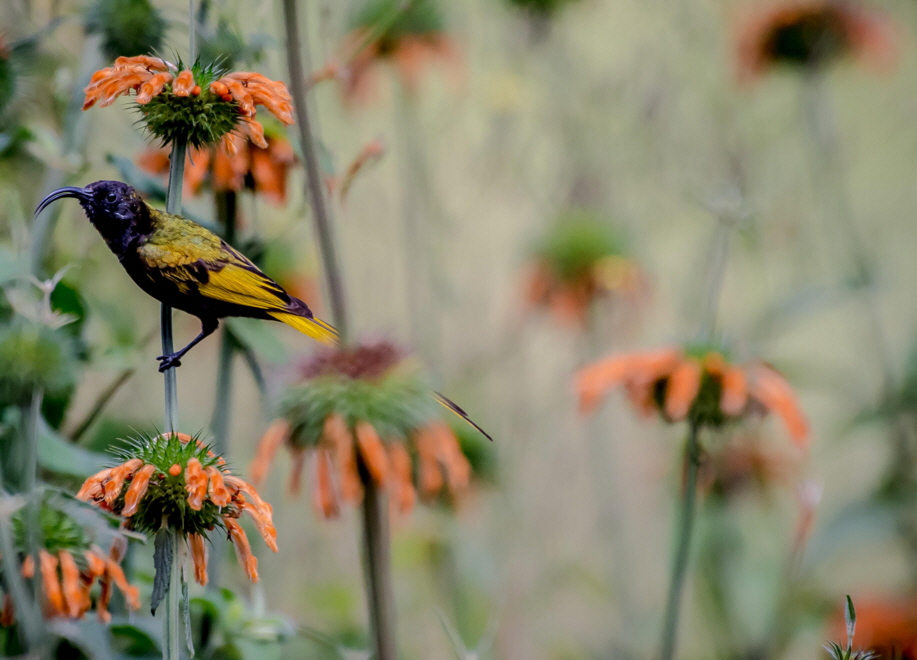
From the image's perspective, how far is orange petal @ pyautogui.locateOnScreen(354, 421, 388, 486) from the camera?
839 mm

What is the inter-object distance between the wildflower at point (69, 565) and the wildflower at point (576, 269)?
138cm

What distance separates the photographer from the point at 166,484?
532 mm

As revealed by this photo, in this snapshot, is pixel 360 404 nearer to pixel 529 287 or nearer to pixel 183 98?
pixel 183 98

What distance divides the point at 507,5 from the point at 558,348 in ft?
3.04

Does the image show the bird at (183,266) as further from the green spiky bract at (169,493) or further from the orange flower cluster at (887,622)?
the orange flower cluster at (887,622)

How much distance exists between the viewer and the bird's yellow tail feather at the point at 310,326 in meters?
0.54

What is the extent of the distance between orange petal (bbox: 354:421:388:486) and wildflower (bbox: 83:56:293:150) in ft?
1.34

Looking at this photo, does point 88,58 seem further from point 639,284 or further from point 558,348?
point 558,348

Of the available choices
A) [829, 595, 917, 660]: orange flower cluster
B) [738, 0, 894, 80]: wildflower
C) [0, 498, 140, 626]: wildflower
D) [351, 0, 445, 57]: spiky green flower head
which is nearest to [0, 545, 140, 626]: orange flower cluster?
[0, 498, 140, 626]: wildflower

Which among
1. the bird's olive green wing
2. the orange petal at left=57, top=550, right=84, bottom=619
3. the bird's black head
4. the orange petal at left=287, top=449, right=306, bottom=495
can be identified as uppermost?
the bird's black head

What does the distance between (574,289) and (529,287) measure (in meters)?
0.10

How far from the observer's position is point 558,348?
245cm

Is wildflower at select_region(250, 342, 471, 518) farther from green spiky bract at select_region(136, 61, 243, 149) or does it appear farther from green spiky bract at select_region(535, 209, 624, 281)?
green spiky bract at select_region(535, 209, 624, 281)

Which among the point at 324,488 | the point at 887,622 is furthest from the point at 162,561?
the point at 887,622
